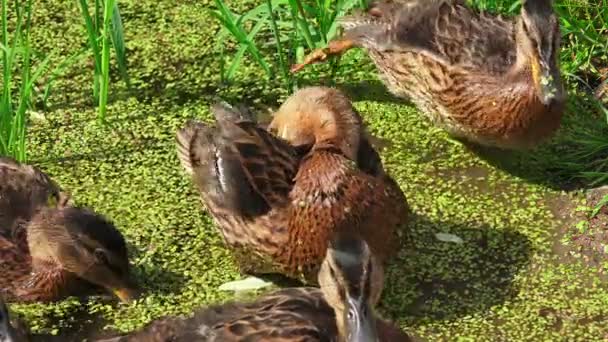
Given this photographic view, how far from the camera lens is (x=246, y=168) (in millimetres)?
5133

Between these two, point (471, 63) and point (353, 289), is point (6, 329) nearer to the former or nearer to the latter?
point (353, 289)

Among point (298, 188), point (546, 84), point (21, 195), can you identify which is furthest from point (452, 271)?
point (21, 195)

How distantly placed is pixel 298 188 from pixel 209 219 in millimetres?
658

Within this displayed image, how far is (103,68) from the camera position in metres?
5.91

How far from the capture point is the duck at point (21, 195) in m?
5.32

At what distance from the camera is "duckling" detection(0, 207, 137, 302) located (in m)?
5.09

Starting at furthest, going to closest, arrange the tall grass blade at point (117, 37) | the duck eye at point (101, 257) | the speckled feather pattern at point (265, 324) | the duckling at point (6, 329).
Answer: the tall grass blade at point (117, 37)
the duck eye at point (101, 257)
the duckling at point (6, 329)
the speckled feather pattern at point (265, 324)

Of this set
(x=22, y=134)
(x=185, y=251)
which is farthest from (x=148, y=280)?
(x=22, y=134)

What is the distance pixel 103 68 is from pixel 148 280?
3.72 ft

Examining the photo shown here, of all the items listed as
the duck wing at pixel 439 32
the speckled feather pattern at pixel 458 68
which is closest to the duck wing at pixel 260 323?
the speckled feather pattern at pixel 458 68

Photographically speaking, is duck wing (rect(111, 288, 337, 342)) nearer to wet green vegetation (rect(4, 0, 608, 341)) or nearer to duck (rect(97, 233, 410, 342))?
duck (rect(97, 233, 410, 342))

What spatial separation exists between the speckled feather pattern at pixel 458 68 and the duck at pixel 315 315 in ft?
4.70

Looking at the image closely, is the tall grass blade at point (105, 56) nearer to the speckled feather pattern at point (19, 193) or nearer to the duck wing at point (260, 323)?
the speckled feather pattern at point (19, 193)

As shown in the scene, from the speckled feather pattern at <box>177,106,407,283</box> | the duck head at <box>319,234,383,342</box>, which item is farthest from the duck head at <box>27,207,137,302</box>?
the duck head at <box>319,234,383,342</box>
